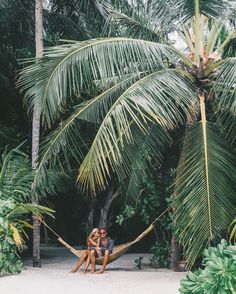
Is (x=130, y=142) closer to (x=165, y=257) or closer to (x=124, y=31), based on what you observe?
(x=124, y=31)

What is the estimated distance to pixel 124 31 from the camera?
8.05 meters

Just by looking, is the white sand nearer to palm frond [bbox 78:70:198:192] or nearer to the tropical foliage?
the tropical foliage

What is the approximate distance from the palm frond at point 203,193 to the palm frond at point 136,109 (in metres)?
0.50

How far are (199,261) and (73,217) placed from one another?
30.6ft

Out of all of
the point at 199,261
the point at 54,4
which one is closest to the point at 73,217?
the point at 54,4

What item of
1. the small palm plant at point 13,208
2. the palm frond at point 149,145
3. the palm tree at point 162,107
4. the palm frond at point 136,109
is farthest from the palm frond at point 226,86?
the small palm plant at point 13,208

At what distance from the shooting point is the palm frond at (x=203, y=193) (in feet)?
20.7

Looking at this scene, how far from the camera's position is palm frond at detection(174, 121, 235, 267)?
6.32 metres

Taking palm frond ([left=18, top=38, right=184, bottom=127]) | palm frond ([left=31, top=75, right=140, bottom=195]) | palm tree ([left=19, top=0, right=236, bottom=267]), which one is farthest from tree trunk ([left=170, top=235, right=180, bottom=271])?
palm frond ([left=18, top=38, right=184, bottom=127])

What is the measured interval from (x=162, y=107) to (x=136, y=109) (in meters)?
0.43

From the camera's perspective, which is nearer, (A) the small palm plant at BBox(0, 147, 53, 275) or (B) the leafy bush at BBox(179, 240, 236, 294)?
(B) the leafy bush at BBox(179, 240, 236, 294)

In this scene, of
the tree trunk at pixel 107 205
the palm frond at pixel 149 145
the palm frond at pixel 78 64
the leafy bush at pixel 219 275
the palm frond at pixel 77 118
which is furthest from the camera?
the tree trunk at pixel 107 205

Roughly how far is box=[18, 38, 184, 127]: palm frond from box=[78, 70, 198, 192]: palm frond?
12.1 inches

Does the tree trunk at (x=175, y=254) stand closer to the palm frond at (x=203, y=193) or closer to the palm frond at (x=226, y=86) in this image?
the palm frond at (x=203, y=193)
